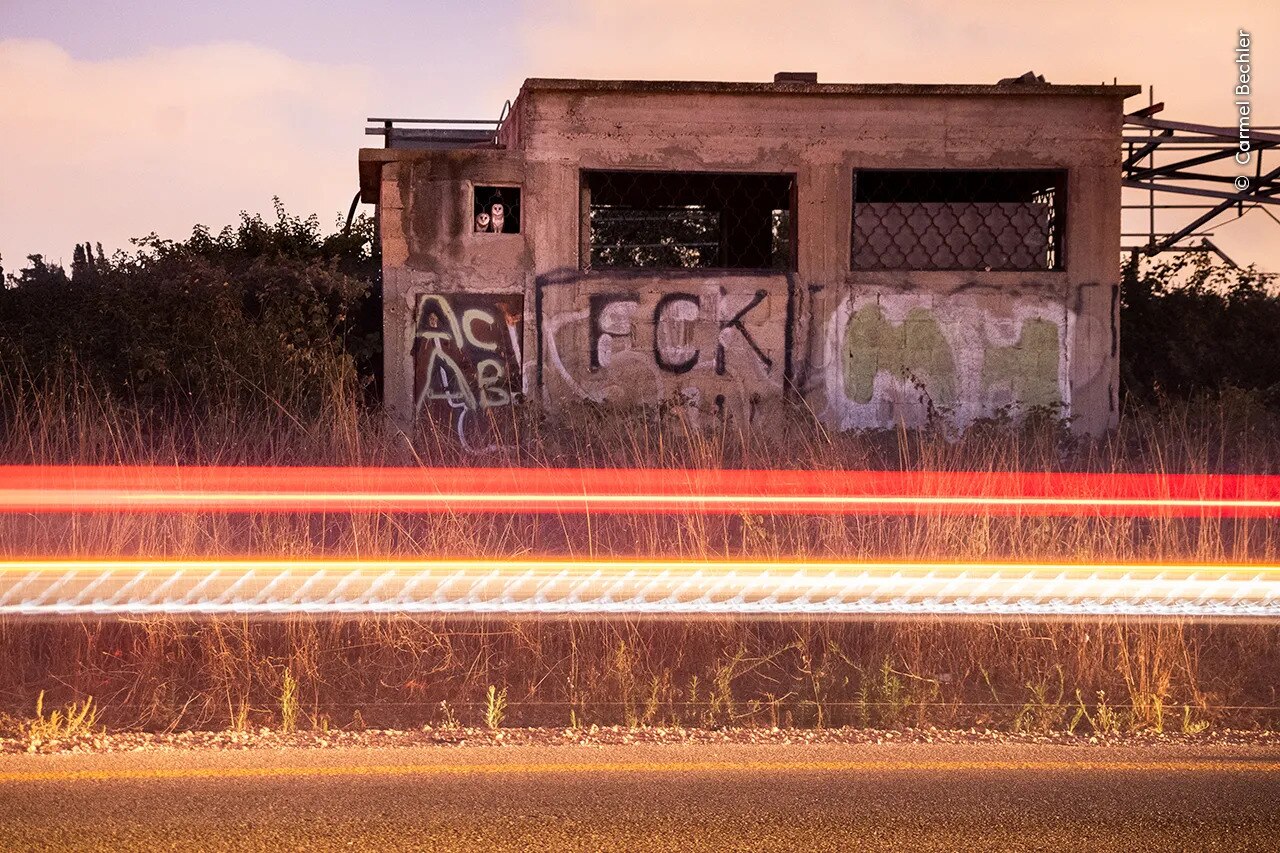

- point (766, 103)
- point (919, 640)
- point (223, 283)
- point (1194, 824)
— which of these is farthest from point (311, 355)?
point (1194, 824)

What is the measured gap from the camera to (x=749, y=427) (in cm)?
1538

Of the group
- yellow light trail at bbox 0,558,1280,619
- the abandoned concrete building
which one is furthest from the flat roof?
yellow light trail at bbox 0,558,1280,619

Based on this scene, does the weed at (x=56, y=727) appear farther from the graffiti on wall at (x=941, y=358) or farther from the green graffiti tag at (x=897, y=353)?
the green graffiti tag at (x=897, y=353)

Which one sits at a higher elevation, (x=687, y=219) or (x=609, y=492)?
(x=687, y=219)

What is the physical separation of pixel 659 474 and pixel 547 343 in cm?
719

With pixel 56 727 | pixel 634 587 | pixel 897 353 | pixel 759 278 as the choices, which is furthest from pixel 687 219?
pixel 56 727

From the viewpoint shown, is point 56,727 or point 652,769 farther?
point 56,727

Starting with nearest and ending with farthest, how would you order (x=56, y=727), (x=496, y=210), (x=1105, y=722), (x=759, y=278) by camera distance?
(x=56, y=727)
(x=1105, y=722)
(x=496, y=210)
(x=759, y=278)

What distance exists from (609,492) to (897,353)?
28.4ft

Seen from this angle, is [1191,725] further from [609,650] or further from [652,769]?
[609,650]

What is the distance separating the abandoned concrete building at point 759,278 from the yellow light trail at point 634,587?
29.5ft

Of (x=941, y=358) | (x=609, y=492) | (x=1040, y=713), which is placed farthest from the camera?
(x=941, y=358)

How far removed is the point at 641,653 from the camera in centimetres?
712

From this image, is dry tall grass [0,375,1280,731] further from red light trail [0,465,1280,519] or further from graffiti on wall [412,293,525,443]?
graffiti on wall [412,293,525,443]
